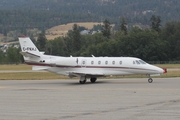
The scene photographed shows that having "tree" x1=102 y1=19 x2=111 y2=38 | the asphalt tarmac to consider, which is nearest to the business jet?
the asphalt tarmac

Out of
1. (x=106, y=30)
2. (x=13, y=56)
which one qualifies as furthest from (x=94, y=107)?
(x=106, y=30)

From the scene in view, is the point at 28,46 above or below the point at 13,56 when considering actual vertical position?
above

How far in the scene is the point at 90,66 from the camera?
130 feet

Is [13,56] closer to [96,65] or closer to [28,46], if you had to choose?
[28,46]

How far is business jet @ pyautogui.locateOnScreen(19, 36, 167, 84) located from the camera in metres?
38.4

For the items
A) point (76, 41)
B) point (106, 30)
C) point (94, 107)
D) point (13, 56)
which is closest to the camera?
point (94, 107)

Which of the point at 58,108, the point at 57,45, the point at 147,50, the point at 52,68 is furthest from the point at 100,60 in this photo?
the point at 57,45

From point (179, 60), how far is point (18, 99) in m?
95.6

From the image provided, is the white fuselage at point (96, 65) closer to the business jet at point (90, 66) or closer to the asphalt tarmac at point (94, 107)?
the business jet at point (90, 66)

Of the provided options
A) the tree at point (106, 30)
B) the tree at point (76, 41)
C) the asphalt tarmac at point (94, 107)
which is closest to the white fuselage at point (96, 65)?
the asphalt tarmac at point (94, 107)

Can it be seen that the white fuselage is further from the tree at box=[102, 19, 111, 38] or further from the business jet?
the tree at box=[102, 19, 111, 38]

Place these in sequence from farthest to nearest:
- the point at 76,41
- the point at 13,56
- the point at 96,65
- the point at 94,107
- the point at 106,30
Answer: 1. the point at 106,30
2. the point at 76,41
3. the point at 13,56
4. the point at 96,65
5. the point at 94,107

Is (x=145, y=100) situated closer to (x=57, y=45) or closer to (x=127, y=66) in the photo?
(x=127, y=66)

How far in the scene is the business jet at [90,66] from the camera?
38.4 meters
